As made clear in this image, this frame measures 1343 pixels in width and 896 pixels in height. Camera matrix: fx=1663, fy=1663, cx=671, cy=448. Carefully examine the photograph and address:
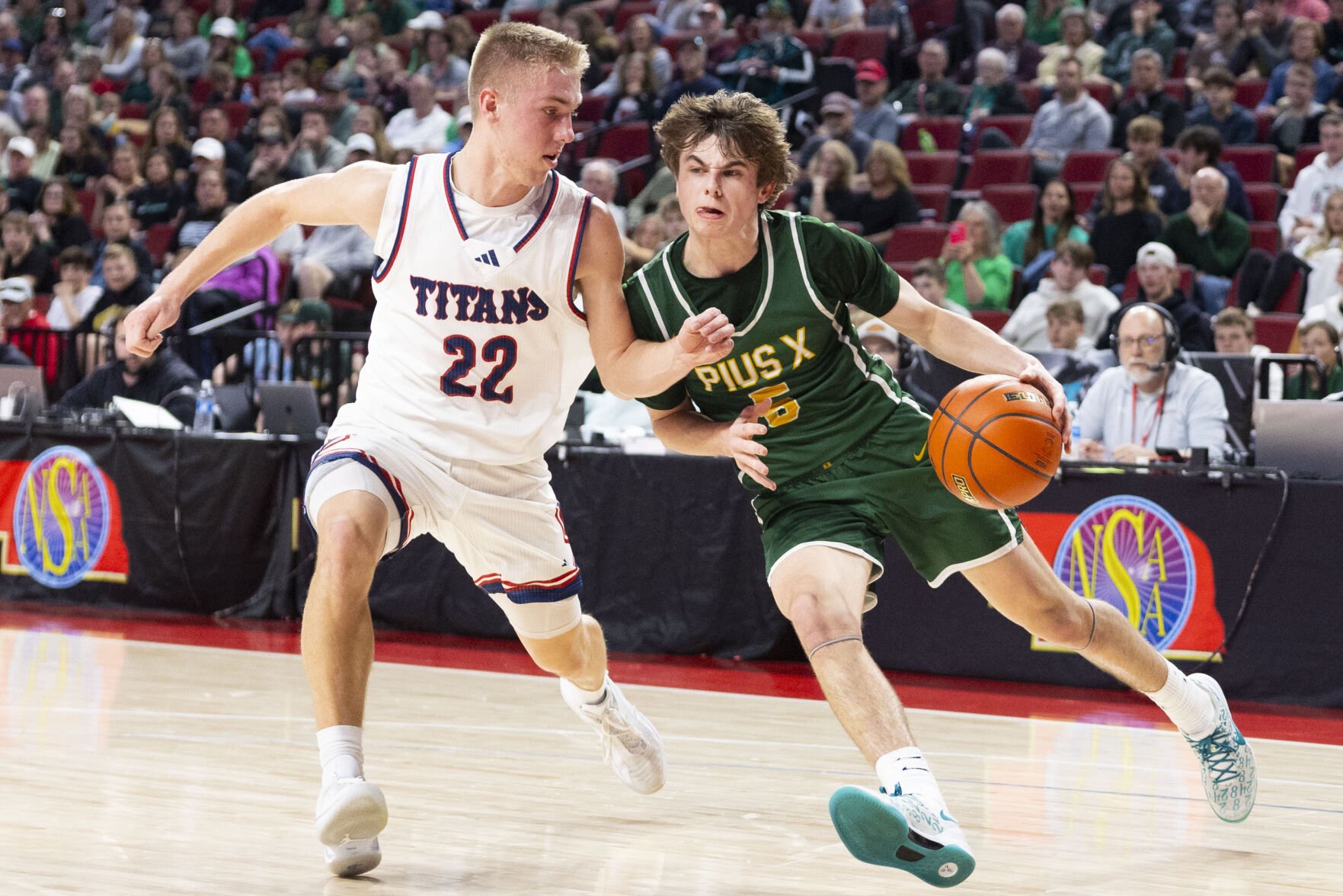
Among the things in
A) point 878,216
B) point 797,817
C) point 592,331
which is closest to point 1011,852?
point 797,817

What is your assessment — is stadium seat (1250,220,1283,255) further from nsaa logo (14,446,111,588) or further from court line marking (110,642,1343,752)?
nsaa logo (14,446,111,588)

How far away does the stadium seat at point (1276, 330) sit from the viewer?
9211mm

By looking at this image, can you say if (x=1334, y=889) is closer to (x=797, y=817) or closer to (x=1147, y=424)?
(x=797, y=817)

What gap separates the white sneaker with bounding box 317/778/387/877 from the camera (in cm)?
346

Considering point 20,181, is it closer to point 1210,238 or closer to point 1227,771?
point 1210,238

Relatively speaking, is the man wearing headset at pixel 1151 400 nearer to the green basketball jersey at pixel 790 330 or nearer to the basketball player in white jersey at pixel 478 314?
the green basketball jersey at pixel 790 330

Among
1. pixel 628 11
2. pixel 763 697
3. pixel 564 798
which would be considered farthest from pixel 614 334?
pixel 628 11

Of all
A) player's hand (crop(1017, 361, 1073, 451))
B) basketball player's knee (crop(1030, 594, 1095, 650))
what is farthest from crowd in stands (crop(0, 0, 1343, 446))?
player's hand (crop(1017, 361, 1073, 451))

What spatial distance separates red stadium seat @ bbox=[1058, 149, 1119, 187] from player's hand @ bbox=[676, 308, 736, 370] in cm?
819

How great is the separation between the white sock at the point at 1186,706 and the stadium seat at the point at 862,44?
9.39 metres

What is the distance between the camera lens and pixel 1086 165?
11.3m

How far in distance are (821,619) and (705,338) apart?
26.1 inches

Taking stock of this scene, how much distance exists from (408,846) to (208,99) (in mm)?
13387

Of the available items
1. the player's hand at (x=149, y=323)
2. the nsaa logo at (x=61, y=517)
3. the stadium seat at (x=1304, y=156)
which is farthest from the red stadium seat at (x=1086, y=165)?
the player's hand at (x=149, y=323)
